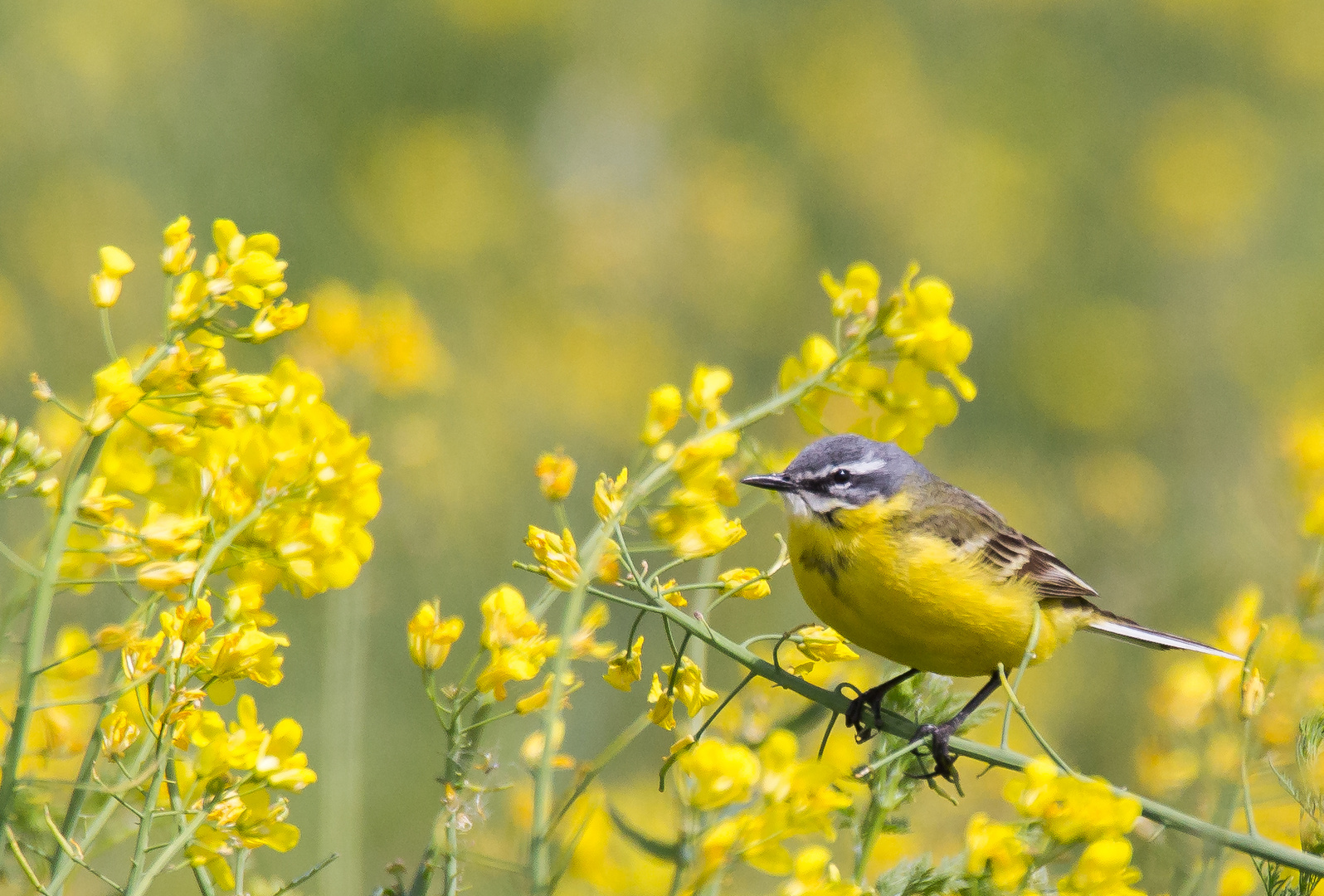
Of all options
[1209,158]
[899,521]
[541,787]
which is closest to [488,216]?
[1209,158]

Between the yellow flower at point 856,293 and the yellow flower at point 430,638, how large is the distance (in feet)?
3.29

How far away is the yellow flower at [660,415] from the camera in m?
2.44

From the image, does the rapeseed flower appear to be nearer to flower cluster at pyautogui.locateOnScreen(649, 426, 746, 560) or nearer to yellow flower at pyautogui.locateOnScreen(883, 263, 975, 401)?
flower cluster at pyautogui.locateOnScreen(649, 426, 746, 560)

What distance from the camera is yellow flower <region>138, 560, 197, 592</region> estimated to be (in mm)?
2002

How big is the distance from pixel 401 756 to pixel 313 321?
2.75 metres

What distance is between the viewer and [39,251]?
10273mm

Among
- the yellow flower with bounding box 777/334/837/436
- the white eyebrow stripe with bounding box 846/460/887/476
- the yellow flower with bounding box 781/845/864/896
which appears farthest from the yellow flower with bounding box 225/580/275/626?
the white eyebrow stripe with bounding box 846/460/887/476

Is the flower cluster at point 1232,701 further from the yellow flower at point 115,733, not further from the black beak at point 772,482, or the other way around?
the yellow flower at point 115,733

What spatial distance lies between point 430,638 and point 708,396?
74 cm

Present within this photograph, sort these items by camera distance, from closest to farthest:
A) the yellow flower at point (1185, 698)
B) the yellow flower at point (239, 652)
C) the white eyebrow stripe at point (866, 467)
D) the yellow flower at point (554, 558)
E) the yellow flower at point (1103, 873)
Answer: the yellow flower at point (1103, 873) < the yellow flower at point (239, 652) < the yellow flower at point (554, 558) < the yellow flower at point (1185, 698) < the white eyebrow stripe at point (866, 467)

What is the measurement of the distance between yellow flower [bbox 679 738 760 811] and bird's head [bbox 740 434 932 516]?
1704 millimetres

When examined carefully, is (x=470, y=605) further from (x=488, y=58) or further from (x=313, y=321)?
(x=488, y=58)

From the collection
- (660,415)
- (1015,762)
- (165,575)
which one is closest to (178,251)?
(165,575)

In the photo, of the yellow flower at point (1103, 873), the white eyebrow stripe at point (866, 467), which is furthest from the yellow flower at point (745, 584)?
the white eyebrow stripe at point (866, 467)
